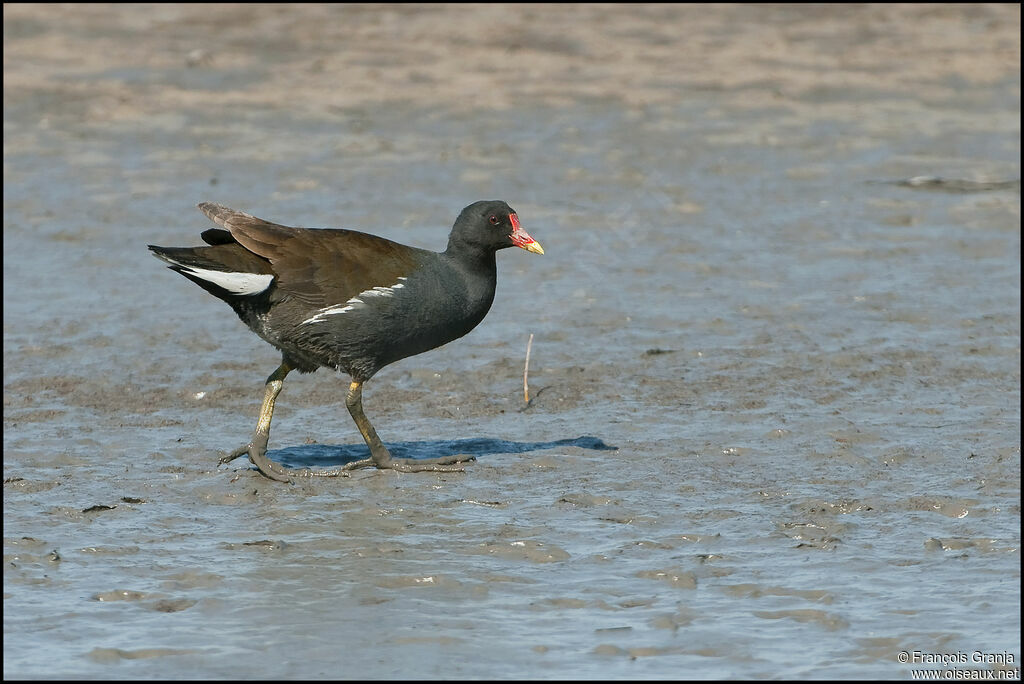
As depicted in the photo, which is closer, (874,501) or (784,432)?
(874,501)

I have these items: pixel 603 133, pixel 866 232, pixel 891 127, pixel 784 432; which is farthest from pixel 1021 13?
pixel 784 432

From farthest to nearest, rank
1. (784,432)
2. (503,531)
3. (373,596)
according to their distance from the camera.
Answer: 1. (784,432)
2. (503,531)
3. (373,596)

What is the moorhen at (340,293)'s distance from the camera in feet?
26.5

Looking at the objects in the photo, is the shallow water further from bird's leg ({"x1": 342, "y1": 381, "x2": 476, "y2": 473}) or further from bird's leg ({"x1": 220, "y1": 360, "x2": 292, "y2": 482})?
bird's leg ({"x1": 220, "y1": 360, "x2": 292, "y2": 482})

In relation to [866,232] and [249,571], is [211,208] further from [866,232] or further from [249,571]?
[866,232]

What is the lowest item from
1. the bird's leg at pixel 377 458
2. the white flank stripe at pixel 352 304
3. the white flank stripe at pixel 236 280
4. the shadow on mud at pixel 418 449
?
the shadow on mud at pixel 418 449

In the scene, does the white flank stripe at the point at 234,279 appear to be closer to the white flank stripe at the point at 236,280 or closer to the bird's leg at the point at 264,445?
the white flank stripe at the point at 236,280

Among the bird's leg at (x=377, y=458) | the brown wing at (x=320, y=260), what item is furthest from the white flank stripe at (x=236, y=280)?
the bird's leg at (x=377, y=458)

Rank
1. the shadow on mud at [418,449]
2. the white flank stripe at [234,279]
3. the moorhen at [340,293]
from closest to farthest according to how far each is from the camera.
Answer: the white flank stripe at [234,279], the moorhen at [340,293], the shadow on mud at [418,449]

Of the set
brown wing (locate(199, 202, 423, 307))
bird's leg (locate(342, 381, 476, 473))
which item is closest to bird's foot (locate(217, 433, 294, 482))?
bird's leg (locate(342, 381, 476, 473))

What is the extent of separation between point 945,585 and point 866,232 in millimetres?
6830

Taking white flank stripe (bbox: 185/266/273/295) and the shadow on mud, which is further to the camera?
the shadow on mud

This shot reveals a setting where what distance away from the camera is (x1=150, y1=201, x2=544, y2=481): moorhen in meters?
8.07

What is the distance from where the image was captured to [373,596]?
6.65m
